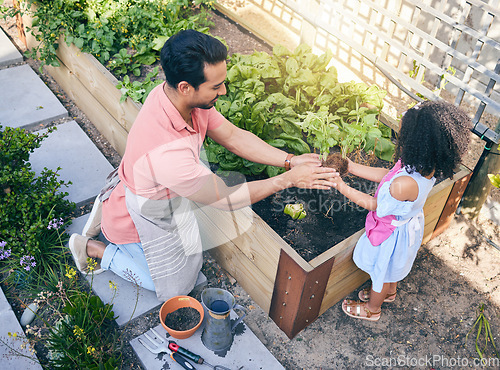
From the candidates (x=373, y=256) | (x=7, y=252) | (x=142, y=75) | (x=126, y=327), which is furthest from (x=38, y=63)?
(x=373, y=256)

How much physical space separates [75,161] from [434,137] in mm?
2619

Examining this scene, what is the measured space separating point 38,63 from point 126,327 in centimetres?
307

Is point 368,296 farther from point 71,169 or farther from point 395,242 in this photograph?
point 71,169

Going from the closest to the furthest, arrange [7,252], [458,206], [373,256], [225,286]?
[373,256], [7,252], [225,286], [458,206]

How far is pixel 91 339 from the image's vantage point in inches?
92.8

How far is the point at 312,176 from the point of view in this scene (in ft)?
7.66

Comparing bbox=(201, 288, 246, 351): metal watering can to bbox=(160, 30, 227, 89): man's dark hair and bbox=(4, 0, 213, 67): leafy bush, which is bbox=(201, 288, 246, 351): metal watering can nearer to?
bbox=(160, 30, 227, 89): man's dark hair

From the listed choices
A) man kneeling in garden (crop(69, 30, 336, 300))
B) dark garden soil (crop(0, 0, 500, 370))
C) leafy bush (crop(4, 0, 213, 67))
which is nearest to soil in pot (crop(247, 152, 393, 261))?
dark garden soil (crop(0, 0, 500, 370))

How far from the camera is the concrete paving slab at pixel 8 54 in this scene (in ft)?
14.4

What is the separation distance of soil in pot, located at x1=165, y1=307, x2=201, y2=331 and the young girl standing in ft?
2.95

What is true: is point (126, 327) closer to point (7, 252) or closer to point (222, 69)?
point (7, 252)

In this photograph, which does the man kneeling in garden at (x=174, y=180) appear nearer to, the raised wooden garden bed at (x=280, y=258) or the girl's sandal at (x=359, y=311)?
the raised wooden garden bed at (x=280, y=258)

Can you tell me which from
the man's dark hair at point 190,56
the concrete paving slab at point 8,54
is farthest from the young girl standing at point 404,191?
the concrete paving slab at point 8,54

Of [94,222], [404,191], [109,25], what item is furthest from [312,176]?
[109,25]
